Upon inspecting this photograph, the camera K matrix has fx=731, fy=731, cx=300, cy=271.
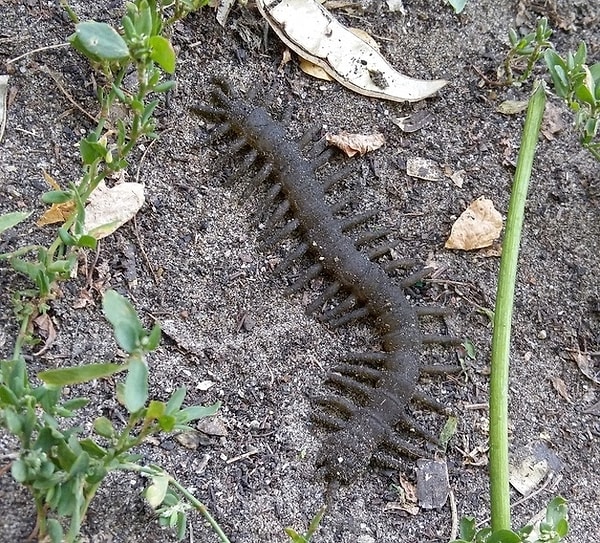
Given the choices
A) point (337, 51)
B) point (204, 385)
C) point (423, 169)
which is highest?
point (337, 51)

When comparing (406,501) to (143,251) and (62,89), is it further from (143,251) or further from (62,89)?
(62,89)

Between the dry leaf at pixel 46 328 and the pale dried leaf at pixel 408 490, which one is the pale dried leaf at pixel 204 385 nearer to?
the dry leaf at pixel 46 328

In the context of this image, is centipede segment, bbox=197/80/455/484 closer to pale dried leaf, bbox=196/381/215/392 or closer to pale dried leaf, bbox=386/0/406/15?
pale dried leaf, bbox=196/381/215/392

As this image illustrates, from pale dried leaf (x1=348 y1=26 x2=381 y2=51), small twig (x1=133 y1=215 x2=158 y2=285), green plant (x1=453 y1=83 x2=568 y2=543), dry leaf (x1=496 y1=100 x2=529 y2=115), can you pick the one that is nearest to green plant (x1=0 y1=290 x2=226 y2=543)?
small twig (x1=133 y1=215 x2=158 y2=285)

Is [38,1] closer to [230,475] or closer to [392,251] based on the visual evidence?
[392,251]

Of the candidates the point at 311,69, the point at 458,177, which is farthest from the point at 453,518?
the point at 311,69

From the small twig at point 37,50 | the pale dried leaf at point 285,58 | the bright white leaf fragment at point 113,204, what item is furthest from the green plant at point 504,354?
the small twig at point 37,50
